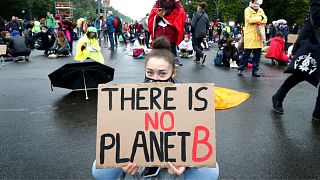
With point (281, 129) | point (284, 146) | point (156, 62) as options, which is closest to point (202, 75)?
point (281, 129)

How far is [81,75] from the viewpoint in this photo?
720cm

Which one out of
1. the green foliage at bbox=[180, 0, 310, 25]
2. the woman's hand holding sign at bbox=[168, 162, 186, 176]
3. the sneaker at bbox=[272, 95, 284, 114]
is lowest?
the sneaker at bbox=[272, 95, 284, 114]

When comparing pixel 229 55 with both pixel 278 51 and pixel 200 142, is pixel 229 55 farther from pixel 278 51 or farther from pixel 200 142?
pixel 200 142

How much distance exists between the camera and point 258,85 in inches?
328

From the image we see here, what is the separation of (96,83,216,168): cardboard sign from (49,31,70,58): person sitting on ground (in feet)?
48.0

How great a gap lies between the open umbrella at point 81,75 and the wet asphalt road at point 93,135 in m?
0.29

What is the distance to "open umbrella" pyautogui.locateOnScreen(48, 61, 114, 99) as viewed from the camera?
688 cm

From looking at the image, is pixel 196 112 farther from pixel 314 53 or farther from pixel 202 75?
pixel 202 75

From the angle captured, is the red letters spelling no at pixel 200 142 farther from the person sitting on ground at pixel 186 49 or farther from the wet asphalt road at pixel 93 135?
the person sitting on ground at pixel 186 49

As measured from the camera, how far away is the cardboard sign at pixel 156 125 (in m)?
2.16

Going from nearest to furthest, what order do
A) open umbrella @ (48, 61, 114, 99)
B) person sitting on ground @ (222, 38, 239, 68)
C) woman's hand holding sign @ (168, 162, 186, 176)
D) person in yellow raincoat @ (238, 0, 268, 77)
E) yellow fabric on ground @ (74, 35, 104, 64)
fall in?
woman's hand holding sign @ (168, 162, 186, 176)
open umbrella @ (48, 61, 114, 99)
yellow fabric on ground @ (74, 35, 104, 64)
person in yellow raincoat @ (238, 0, 268, 77)
person sitting on ground @ (222, 38, 239, 68)

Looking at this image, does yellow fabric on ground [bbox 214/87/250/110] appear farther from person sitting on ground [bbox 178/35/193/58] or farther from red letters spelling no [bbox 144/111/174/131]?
person sitting on ground [bbox 178/35/193/58]

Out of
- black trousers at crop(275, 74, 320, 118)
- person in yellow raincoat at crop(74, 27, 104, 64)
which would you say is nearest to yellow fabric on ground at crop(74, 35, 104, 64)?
person in yellow raincoat at crop(74, 27, 104, 64)

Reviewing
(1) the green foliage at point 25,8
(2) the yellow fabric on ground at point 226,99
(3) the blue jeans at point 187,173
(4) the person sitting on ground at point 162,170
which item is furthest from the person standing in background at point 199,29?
(1) the green foliage at point 25,8
